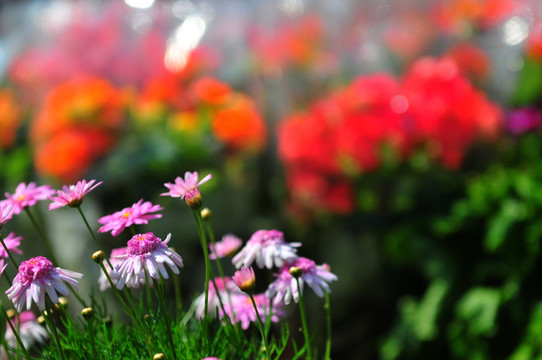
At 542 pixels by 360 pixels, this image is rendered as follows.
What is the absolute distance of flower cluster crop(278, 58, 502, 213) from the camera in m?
2.36

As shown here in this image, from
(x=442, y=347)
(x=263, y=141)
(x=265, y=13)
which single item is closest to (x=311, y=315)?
(x=442, y=347)

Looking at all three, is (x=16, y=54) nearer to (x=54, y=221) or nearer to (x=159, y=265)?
(x=54, y=221)

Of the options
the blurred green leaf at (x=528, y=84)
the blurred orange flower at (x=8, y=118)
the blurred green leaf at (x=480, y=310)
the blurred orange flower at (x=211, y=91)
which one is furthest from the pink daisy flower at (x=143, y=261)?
the blurred orange flower at (x=8, y=118)

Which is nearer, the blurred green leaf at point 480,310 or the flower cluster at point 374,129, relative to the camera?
the blurred green leaf at point 480,310

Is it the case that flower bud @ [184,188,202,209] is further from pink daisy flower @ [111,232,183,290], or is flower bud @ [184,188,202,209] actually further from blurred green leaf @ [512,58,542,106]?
blurred green leaf @ [512,58,542,106]

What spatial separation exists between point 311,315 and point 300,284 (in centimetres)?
169

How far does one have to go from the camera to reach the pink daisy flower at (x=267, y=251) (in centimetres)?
76

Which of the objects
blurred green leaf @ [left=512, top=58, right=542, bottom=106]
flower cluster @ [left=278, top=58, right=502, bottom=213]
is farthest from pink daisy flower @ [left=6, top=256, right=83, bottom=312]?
blurred green leaf @ [left=512, top=58, right=542, bottom=106]

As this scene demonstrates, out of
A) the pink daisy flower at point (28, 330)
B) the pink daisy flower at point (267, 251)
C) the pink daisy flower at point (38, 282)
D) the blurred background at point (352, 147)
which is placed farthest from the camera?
the blurred background at point (352, 147)

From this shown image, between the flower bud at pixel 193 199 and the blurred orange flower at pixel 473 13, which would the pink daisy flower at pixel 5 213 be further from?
the blurred orange flower at pixel 473 13

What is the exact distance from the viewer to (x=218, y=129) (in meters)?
2.43

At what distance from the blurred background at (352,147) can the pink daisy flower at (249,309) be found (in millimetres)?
1425

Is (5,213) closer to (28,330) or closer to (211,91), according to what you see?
(28,330)

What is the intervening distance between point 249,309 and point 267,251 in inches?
3.8
